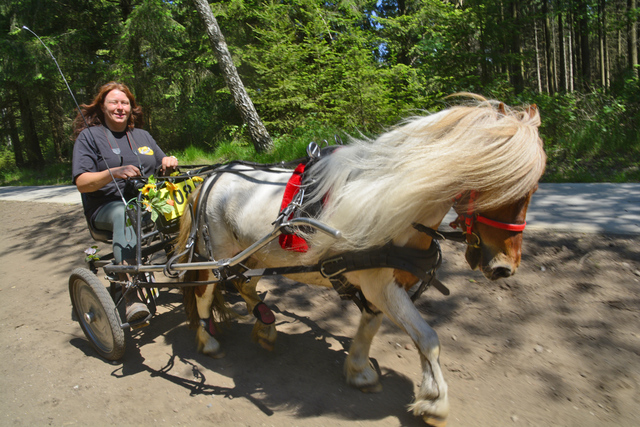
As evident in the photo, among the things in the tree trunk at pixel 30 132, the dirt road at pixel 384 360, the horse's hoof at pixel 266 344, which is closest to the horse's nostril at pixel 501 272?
the dirt road at pixel 384 360

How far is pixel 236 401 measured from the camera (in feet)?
9.19

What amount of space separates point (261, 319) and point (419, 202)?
1736 mm

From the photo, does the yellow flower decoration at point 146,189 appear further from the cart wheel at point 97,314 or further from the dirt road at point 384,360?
the dirt road at point 384,360

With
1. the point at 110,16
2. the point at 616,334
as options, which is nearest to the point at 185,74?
the point at 110,16

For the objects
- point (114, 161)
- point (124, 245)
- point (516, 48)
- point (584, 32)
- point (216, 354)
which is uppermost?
point (584, 32)

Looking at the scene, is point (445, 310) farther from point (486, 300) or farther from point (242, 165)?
point (242, 165)

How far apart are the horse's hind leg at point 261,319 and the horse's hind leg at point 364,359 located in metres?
0.76

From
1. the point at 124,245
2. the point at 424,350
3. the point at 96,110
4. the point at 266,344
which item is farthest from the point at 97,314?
the point at 424,350

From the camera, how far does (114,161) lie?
11.0ft

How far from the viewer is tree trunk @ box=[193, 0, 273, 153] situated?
28.0 feet

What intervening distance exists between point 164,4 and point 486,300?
1102 cm

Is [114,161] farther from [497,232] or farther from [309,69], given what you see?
[309,69]

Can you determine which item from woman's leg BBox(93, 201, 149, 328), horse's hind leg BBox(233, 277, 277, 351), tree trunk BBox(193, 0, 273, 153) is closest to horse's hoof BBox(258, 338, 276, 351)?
horse's hind leg BBox(233, 277, 277, 351)

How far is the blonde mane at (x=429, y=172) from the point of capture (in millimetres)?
1946
